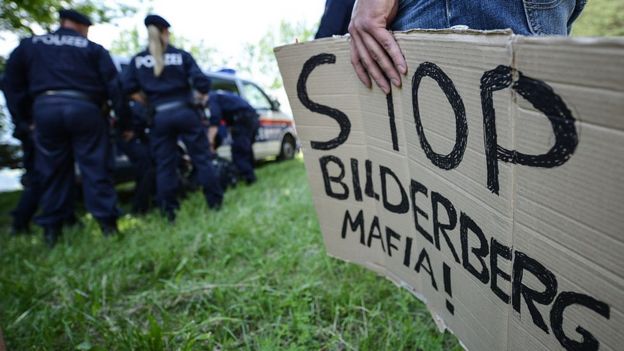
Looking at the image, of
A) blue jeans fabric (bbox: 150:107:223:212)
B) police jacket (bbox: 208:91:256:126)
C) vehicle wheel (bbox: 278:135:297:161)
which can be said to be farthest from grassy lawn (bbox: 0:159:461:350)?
vehicle wheel (bbox: 278:135:297:161)

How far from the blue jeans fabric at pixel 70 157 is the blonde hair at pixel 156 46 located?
0.54 metres

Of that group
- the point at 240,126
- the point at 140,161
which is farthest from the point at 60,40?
the point at 240,126

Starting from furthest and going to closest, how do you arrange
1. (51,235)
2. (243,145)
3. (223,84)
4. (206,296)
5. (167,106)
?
(223,84), (243,145), (167,106), (51,235), (206,296)

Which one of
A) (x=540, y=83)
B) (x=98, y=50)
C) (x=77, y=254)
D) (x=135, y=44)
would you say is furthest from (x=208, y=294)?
(x=135, y=44)

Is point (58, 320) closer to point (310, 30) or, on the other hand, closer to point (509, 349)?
point (509, 349)

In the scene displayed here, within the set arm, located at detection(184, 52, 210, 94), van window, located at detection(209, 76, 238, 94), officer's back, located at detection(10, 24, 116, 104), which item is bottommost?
van window, located at detection(209, 76, 238, 94)

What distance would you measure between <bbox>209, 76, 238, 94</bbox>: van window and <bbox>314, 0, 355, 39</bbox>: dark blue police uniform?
4.63 m

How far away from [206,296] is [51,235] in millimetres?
1776

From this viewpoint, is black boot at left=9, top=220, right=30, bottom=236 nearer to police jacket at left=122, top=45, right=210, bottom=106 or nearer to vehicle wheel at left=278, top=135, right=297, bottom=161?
police jacket at left=122, top=45, right=210, bottom=106

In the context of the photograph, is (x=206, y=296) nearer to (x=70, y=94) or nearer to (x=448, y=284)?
(x=448, y=284)

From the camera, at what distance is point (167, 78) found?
2.95 metres

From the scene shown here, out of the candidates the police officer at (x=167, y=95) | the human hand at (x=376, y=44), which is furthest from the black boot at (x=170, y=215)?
the human hand at (x=376, y=44)

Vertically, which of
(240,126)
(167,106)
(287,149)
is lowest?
(287,149)

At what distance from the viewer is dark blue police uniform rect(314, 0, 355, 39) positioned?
117 cm
